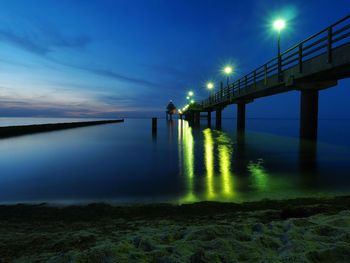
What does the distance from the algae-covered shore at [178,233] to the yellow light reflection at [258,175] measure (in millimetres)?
1828

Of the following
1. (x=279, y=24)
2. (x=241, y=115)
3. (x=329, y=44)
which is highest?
(x=279, y=24)

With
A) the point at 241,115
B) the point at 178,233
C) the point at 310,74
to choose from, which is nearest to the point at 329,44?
the point at 310,74

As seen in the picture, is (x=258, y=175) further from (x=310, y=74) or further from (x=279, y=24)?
(x=279, y=24)

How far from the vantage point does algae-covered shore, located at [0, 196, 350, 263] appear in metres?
2.91

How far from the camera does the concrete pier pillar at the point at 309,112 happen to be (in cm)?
1758

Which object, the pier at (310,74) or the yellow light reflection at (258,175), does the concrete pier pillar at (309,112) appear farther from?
the yellow light reflection at (258,175)

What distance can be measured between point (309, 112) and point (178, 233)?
17036 mm

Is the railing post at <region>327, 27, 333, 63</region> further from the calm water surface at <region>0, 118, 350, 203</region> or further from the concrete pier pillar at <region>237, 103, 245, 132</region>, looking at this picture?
the concrete pier pillar at <region>237, 103, 245, 132</region>

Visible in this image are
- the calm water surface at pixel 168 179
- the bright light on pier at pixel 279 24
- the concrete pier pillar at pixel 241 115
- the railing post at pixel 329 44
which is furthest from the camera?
the concrete pier pillar at pixel 241 115

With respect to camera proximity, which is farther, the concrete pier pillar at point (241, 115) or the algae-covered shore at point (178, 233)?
the concrete pier pillar at point (241, 115)

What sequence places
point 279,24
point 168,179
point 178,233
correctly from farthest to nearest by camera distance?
point 279,24
point 168,179
point 178,233

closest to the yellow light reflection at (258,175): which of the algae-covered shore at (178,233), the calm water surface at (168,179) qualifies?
the calm water surface at (168,179)

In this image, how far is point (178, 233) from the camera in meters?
3.66

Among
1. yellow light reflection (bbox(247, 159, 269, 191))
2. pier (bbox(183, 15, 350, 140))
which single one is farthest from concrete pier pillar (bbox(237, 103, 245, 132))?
yellow light reflection (bbox(247, 159, 269, 191))
